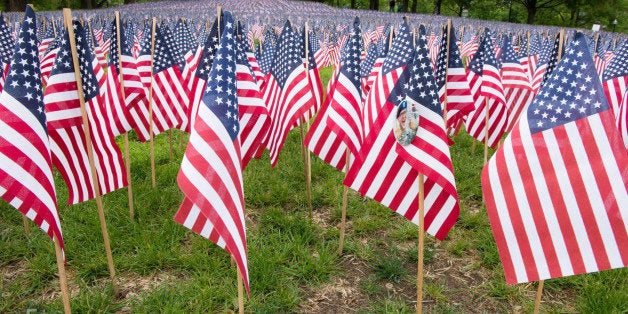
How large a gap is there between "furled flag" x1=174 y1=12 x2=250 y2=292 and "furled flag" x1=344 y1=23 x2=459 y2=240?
1058 mm

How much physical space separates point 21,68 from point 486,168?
9.83 ft

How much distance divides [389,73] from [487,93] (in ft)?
6.64

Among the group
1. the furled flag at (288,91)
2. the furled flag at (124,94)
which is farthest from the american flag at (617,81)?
Answer: the furled flag at (124,94)

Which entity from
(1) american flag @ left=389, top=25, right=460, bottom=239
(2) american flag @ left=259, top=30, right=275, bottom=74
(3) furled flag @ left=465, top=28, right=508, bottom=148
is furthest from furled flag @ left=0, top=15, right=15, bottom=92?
(3) furled flag @ left=465, top=28, right=508, bottom=148

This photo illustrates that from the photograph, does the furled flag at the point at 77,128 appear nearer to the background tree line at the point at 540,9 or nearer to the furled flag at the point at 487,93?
the furled flag at the point at 487,93

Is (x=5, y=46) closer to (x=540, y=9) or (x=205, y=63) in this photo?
(x=205, y=63)

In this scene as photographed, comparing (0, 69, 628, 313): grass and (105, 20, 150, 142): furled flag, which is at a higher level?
(105, 20, 150, 142): furled flag

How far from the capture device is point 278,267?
4.34 metres

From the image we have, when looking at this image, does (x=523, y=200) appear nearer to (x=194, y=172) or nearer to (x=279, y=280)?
(x=194, y=172)

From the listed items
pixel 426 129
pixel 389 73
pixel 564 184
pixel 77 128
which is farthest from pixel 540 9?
pixel 77 128

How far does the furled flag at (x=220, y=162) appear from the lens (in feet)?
8.86

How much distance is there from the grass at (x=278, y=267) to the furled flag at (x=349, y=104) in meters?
1.22

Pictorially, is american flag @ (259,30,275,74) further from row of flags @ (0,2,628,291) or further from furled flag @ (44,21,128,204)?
furled flag @ (44,21,128,204)

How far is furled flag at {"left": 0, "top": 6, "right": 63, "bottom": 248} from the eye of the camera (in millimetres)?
2744
